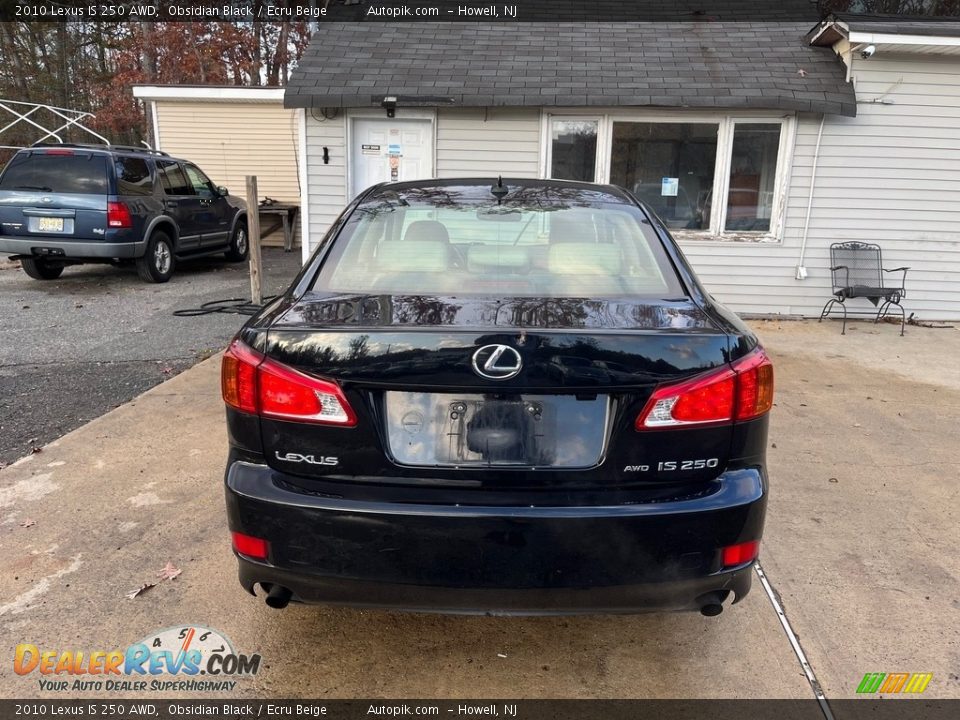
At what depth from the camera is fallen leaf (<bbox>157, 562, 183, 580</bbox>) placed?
2.80 metres

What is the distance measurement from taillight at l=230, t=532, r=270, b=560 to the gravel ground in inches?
109

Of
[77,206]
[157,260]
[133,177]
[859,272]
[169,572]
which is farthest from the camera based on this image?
[157,260]

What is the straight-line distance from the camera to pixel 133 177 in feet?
30.7

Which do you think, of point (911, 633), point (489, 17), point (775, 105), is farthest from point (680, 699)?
point (489, 17)

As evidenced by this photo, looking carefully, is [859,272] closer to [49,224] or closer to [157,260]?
[157,260]

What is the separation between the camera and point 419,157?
337 inches

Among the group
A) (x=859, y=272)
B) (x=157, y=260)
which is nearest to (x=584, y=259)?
(x=859, y=272)

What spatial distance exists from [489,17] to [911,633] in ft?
29.7

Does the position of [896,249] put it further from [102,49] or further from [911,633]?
[102,49]

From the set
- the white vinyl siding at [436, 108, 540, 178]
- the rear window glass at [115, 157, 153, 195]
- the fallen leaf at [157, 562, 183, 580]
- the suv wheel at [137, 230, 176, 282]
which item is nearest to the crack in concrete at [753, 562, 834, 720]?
the fallen leaf at [157, 562, 183, 580]

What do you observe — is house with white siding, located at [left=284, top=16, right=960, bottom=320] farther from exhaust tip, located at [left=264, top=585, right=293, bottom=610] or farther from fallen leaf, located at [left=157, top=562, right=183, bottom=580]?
exhaust tip, located at [left=264, top=585, right=293, bottom=610]

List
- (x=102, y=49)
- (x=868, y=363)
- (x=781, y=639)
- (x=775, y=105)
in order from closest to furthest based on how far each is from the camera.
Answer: (x=781, y=639) → (x=868, y=363) → (x=775, y=105) → (x=102, y=49)

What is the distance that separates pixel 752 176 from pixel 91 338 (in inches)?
298

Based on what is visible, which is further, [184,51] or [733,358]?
[184,51]
